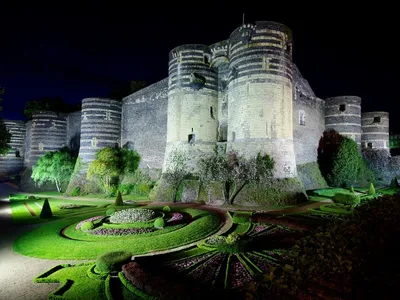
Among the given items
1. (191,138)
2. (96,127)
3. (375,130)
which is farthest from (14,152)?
(375,130)

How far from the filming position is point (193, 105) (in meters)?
25.3

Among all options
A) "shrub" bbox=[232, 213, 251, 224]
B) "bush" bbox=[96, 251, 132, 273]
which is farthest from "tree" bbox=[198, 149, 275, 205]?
"bush" bbox=[96, 251, 132, 273]

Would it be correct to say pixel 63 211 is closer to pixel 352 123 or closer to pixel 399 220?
pixel 399 220

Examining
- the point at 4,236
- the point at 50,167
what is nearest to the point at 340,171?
the point at 4,236

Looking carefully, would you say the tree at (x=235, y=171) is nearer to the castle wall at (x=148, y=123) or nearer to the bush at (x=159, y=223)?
the bush at (x=159, y=223)

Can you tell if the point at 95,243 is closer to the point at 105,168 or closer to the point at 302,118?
the point at 105,168

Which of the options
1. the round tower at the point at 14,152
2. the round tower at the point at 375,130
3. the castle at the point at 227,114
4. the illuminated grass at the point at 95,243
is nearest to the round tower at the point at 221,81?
the castle at the point at 227,114

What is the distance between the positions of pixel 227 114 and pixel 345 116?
16.7m

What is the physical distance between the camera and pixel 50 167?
33312 mm

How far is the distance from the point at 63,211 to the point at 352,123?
32847 millimetres

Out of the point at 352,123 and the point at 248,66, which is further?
the point at 352,123

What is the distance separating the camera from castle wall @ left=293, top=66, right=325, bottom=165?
2803 centimetres

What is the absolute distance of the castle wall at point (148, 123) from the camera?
2970cm

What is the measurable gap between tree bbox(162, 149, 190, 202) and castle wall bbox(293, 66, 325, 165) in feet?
39.4
